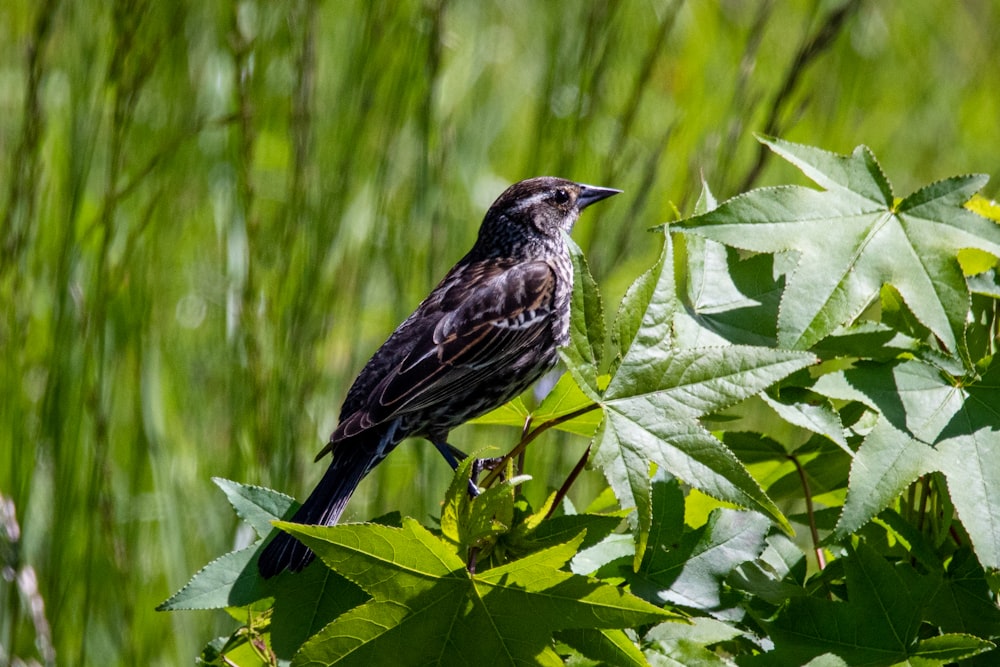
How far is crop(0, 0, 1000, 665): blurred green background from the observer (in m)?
2.79

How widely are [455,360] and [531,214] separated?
A: 84 cm

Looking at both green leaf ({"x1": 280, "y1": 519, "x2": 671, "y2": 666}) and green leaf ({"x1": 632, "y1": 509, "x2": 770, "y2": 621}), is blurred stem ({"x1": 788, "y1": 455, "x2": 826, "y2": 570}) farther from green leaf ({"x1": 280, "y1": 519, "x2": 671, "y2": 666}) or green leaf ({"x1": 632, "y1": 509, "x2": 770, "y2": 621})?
green leaf ({"x1": 280, "y1": 519, "x2": 671, "y2": 666})

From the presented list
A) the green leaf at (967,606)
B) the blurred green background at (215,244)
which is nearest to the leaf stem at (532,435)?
the green leaf at (967,606)

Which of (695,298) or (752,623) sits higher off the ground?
(695,298)

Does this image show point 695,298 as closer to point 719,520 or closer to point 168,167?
point 719,520

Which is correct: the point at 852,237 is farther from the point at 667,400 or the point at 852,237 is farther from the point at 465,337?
the point at 465,337

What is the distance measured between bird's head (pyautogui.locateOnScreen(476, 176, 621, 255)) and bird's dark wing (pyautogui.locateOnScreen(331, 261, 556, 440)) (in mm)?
312

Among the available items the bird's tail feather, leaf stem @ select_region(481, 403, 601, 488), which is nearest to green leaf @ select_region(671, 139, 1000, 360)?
leaf stem @ select_region(481, 403, 601, 488)

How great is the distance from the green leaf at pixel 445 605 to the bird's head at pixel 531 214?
2.05m

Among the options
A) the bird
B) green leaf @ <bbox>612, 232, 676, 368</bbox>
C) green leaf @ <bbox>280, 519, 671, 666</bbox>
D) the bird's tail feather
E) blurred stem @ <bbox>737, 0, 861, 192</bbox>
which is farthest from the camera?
blurred stem @ <bbox>737, 0, 861, 192</bbox>

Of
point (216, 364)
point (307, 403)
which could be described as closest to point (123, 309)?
point (216, 364)

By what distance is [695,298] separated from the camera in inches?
60.7

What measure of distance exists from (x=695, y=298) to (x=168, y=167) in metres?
2.51

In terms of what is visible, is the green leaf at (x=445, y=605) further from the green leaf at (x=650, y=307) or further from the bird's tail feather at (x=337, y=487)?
the bird's tail feather at (x=337, y=487)
